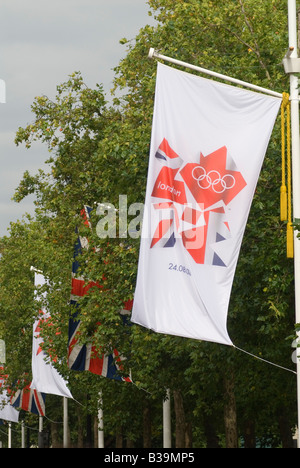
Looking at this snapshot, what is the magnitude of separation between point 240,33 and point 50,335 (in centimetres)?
1619

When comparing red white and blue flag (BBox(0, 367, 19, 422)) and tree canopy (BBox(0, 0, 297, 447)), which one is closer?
tree canopy (BBox(0, 0, 297, 447))

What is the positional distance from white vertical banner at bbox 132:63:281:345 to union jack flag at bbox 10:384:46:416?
35.0 m

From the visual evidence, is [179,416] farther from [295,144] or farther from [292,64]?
[292,64]

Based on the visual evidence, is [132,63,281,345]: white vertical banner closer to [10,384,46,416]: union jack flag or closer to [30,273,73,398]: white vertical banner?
[30,273,73,398]: white vertical banner

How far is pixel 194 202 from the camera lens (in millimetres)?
14477

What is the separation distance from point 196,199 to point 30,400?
3834 centimetres

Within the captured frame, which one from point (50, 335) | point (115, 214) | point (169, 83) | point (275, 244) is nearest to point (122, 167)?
point (115, 214)

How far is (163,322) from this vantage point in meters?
13.9

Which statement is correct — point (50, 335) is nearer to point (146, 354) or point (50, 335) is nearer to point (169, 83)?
point (146, 354)

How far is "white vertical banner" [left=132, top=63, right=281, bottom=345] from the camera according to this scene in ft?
45.9

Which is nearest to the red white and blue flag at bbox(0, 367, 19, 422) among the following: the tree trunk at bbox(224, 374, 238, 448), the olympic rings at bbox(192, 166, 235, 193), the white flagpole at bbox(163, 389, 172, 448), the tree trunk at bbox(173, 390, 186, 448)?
the white flagpole at bbox(163, 389, 172, 448)

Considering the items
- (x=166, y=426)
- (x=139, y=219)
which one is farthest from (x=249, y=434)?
(x=139, y=219)

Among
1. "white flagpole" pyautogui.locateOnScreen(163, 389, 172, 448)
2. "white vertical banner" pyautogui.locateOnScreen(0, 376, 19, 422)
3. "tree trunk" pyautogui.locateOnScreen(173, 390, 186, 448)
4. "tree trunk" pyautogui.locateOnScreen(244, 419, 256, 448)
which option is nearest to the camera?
"tree trunk" pyautogui.locateOnScreen(173, 390, 186, 448)

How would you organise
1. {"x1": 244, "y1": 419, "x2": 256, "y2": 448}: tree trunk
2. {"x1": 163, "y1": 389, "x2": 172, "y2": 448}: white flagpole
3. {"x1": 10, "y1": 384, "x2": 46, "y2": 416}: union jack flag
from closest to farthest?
{"x1": 163, "y1": 389, "x2": 172, "y2": 448}: white flagpole, {"x1": 244, "y1": 419, "x2": 256, "y2": 448}: tree trunk, {"x1": 10, "y1": 384, "x2": 46, "y2": 416}: union jack flag
